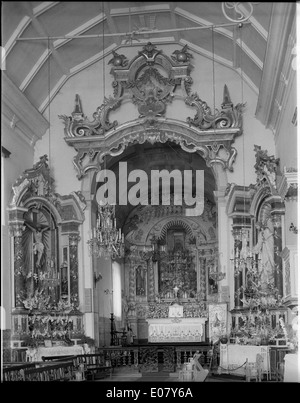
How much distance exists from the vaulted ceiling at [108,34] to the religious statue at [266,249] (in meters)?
2.95

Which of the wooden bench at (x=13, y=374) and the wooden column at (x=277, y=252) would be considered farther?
the wooden column at (x=277, y=252)

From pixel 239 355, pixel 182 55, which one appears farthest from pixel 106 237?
pixel 182 55

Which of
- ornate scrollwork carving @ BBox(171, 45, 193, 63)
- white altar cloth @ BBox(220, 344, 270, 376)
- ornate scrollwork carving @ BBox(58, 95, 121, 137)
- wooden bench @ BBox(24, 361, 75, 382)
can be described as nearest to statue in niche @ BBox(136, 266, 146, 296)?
ornate scrollwork carving @ BBox(58, 95, 121, 137)

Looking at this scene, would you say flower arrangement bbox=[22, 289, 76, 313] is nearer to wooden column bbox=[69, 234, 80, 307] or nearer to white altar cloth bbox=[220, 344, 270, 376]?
wooden column bbox=[69, 234, 80, 307]

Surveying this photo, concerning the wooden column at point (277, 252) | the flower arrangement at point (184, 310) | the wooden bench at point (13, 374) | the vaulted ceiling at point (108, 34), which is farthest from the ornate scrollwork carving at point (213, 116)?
the wooden bench at point (13, 374)

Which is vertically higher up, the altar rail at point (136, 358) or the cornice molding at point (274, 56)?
the cornice molding at point (274, 56)

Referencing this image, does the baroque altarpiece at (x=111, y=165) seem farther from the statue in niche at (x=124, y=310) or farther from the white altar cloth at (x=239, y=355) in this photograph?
the statue in niche at (x=124, y=310)

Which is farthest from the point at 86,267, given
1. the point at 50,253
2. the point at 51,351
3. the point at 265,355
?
the point at 265,355

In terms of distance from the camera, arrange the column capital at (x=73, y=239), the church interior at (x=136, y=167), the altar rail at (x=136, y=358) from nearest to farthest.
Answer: the church interior at (x=136, y=167), the altar rail at (x=136, y=358), the column capital at (x=73, y=239)

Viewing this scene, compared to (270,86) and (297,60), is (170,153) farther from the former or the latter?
(297,60)

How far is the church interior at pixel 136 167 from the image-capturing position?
545 inches

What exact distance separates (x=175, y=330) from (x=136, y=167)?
3995 millimetres

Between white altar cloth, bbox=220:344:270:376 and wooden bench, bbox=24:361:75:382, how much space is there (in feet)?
8.92

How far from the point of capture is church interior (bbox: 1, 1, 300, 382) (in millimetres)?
13852
